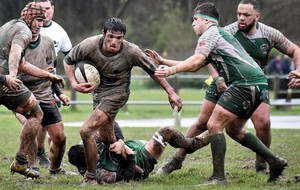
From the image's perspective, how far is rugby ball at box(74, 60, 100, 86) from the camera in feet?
27.5

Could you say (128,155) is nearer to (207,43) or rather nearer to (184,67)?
(184,67)

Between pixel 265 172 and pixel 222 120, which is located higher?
pixel 222 120

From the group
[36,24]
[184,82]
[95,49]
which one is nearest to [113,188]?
[95,49]

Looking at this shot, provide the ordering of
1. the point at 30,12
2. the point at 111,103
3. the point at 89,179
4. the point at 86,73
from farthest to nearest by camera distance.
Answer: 1. the point at 30,12
2. the point at 111,103
3. the point at 89,179
4. the point at 86,73

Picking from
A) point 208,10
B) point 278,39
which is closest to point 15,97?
point 208,10

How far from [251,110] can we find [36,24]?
271cm

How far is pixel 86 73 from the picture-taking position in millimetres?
8375

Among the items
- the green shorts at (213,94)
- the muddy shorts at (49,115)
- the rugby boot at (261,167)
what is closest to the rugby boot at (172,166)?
the green shorts at (213,94)

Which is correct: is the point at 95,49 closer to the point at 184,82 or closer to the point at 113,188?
the point at 113,188

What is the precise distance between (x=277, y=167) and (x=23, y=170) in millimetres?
2807

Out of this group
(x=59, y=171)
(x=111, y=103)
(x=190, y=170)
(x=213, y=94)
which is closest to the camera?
(x=111, y=103)

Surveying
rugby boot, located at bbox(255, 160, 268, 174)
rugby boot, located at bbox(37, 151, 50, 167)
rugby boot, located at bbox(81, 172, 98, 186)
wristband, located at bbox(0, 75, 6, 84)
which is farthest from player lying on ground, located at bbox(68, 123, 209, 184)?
rugby boot, located at bbox(37, 151, 50, 167)

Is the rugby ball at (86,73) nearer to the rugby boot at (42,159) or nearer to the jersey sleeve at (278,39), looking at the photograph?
the jersey sleeve at (278,39)

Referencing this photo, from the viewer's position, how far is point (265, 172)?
960cm
